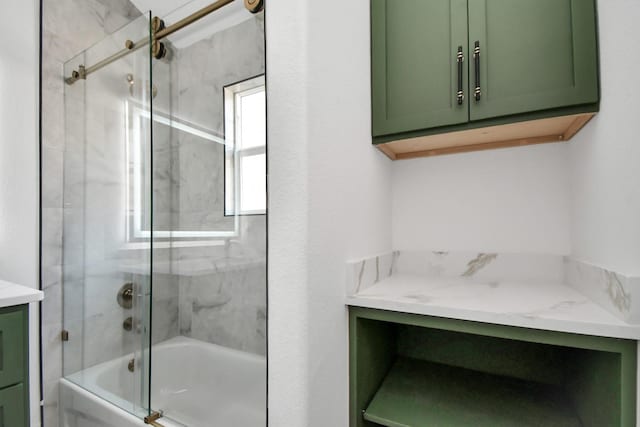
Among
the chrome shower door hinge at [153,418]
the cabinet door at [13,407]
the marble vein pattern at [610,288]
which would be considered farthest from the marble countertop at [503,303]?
the cabinet door at [13,407]

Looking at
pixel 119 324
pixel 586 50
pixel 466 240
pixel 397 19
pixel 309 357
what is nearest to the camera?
pixel 309 357

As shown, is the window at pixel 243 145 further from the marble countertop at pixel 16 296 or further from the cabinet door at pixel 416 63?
the marble countertop at pixel 16 296

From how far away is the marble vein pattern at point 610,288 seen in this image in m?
0.67

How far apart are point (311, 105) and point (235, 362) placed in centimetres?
142

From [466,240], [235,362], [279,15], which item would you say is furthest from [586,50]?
[235,362]

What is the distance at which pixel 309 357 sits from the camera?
75cm

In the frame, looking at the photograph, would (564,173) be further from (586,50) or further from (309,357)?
(309,357)

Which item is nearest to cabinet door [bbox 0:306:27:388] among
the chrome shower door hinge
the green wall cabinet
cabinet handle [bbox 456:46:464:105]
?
the chrome shower door hinge

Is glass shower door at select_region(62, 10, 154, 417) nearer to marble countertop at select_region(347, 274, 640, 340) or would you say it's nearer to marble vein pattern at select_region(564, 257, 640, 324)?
marble countertop at select_region(347, 274, 640, 340)

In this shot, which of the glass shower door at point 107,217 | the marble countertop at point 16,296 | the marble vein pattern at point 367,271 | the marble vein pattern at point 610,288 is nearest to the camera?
the marble vein pattern at point 610,288

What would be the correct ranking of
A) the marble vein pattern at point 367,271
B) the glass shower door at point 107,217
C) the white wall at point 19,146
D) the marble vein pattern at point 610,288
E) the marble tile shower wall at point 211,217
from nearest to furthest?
1. the marble vein pattern at point 610,288
2. the marble vein pattern at point 367,271
3. the white wall at point 19,146
4. the glass shower door at point 107,217
5. the marble tile shower wall at point 211,217

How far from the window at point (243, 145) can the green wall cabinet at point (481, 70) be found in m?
0.55

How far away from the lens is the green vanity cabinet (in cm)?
87

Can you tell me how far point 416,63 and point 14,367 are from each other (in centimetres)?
169
